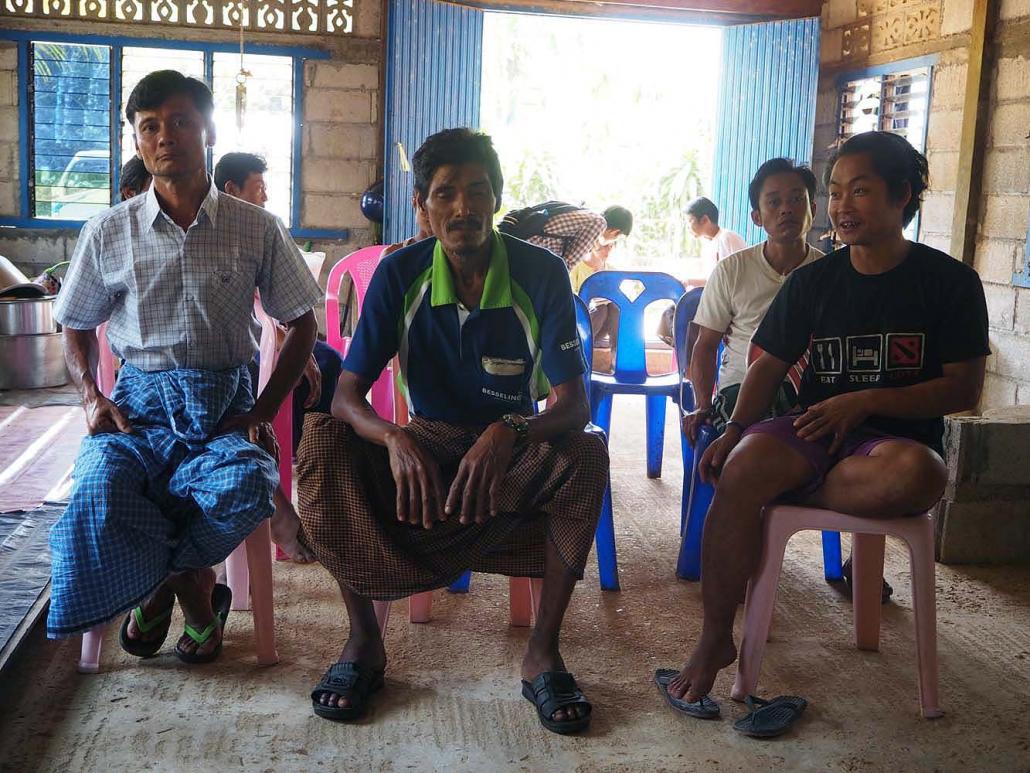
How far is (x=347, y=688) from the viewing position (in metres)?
2.24

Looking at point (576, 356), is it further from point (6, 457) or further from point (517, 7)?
point (517, 7)

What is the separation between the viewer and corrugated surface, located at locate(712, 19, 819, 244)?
22.9ft

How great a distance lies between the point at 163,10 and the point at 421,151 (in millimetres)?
5020

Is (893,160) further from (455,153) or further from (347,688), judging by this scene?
(347,688)

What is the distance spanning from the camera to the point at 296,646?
259cm

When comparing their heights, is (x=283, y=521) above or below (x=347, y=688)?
above

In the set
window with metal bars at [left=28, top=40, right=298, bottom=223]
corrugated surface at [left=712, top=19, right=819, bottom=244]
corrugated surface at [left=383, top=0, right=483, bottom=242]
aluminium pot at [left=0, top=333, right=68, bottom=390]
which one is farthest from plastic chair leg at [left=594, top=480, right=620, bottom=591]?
window with metal bars at [left=28, top=40, right=298, bottom=223]

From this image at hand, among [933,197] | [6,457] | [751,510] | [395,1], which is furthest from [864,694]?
[395,1]

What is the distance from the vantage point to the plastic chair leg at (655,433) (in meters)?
4.25

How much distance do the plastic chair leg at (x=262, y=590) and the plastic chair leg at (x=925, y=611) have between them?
1.46 meters

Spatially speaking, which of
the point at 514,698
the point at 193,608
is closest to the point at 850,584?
the point at 514,698

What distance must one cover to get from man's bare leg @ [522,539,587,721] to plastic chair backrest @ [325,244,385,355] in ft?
5.59

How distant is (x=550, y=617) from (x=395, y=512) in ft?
1.39

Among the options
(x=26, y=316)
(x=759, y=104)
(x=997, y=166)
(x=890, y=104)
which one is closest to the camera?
(x=997, y=166)
